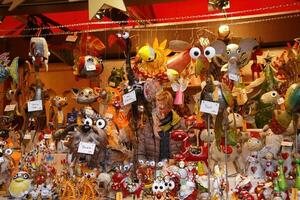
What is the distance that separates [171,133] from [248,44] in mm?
550

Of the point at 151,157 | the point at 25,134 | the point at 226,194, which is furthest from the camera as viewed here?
the point at 25,134

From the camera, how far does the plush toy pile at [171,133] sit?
1874 millimetres

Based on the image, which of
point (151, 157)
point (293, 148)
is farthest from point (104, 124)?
point (293, 148)

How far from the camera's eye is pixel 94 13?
1831 mm

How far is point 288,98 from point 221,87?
275mm

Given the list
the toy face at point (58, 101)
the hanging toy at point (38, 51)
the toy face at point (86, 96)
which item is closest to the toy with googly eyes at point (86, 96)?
the toy face at point (86, 96)

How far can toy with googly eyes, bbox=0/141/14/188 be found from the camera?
232 centimetres

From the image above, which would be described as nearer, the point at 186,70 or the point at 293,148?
the point at 293,148

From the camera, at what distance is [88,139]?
1.91 meters

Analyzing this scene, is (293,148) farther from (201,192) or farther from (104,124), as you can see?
(104,124)

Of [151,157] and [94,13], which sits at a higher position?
[94,13]

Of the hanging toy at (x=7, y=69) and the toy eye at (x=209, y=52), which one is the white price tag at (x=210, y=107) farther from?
the hanging toy at (x=7, y=69)

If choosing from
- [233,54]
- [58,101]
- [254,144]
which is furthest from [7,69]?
[254,144]

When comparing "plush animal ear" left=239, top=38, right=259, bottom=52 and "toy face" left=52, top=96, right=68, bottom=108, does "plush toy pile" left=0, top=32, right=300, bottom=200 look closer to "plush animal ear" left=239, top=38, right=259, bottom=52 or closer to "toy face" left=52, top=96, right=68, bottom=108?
"plush animal ear" left=239, top=38, right=259, bottom=52
